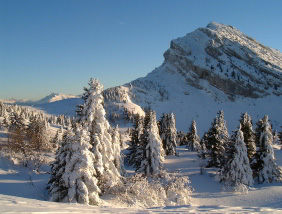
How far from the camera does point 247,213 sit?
12766 mm

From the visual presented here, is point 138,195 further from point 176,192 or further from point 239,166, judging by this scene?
point 239,166

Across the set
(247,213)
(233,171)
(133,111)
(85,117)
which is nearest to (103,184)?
(85,117)

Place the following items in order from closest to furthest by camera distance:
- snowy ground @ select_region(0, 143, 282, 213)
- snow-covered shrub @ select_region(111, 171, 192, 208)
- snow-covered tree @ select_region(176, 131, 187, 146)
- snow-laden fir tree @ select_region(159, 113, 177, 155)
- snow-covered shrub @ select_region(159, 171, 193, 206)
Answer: snowy ground @ select_region(0, 143, 282, 213)
snow-covered shrub @ select_region(111, 171, 192, 208)
snow-covered shrub @ select_region(159, 171, 193, 206)
snow-laden fir tree @ select_region(159, 113, 177, 155)
snow-covered tree @ select_region(176, 131, 187, 146)

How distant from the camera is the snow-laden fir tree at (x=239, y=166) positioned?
1352 inches

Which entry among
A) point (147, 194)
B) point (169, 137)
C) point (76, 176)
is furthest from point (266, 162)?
point (76, 176)

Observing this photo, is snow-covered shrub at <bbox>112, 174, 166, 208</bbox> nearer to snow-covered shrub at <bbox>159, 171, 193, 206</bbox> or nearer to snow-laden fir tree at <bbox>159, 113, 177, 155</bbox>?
snow-covered shrub at <bbox>159, 171, 193, 206</bbox>

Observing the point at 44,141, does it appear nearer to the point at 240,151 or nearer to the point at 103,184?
the point at 103,184

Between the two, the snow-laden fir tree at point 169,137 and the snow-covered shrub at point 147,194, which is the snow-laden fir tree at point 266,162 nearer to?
the snow-covered shrub at point 147,194

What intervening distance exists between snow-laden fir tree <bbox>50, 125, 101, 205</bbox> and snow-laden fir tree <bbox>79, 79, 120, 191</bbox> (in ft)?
8.43

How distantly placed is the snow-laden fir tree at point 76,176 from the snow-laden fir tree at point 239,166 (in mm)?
24310

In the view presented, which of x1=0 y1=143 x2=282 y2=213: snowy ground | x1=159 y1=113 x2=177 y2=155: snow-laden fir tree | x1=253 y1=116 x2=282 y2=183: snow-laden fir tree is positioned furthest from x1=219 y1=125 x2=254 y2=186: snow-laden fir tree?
x1=159 y1=113 x2=177 y2=155: snow-laden fir tree

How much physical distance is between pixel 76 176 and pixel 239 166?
26355 millimetres

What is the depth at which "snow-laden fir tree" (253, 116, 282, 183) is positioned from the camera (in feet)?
120

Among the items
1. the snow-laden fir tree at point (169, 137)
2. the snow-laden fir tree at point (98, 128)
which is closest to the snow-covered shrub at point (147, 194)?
the snow-laden fir tree at point (98, 128)
